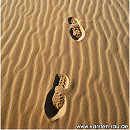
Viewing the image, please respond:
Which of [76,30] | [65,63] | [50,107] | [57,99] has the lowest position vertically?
[50,107]

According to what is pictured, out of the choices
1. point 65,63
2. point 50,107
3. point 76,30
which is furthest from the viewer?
point 76,30

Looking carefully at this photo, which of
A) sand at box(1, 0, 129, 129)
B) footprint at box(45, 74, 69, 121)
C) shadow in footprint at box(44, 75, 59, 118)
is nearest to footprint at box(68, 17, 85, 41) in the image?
sand at box(1, 0, 129, 129)

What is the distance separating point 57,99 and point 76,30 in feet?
4.89

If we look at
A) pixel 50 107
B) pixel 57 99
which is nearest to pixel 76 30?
pixel 57 99

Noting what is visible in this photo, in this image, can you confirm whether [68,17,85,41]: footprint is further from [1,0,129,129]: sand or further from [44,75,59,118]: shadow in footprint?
[44,75,59,118]: shadow in footprint

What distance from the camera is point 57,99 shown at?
2285 millimetres

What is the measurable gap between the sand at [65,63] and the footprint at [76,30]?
0.26ft

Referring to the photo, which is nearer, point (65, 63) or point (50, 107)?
point (50, 107)

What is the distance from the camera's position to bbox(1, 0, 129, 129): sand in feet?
7.06

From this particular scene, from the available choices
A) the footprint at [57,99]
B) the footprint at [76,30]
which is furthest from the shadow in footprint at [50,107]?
the footprint at [76,30]

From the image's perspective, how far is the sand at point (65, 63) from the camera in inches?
84.7

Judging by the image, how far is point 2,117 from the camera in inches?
84.4

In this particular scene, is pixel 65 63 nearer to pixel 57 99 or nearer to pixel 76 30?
pixel 57 99

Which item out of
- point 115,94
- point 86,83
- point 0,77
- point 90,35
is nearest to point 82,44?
point 90,35
